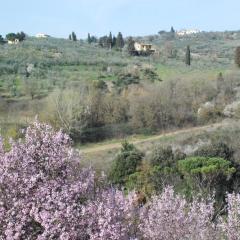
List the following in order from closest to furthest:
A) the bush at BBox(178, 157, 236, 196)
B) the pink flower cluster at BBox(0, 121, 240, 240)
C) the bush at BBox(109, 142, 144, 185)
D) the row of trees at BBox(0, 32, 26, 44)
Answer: the pink flower cluster at BBox(0, 121, 240, 240)
the bush at BBox(178, 157, 236, 196)
the bush at BBox(109, 142, 144, 185)
the row of trees at BBox(0, 32, 26, 44)

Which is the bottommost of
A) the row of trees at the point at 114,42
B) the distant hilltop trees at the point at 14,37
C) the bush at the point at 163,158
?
the row of trees at the point at 114,42

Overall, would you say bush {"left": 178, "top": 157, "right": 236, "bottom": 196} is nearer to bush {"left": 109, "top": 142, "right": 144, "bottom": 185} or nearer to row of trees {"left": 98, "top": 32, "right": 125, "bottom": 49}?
bush {"left": 109, "top": 142, "right": 144, "bottom": 185}

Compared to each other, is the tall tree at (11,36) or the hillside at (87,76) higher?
the tall tree at (11,36)

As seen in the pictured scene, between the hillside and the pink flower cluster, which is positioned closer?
the pink flower cluster

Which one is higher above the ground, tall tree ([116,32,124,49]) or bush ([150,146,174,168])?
bush ([150,146,174,168])

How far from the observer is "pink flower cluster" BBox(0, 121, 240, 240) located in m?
6.70

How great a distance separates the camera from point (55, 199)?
6.79m

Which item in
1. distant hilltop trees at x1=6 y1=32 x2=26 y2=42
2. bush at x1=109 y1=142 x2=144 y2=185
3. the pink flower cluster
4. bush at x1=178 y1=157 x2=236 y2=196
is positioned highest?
the pink flower cluster

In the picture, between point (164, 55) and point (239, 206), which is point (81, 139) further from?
point (164, 55)

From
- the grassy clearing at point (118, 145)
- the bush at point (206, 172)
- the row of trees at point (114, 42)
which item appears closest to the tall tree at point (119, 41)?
→ the row of trees at point (114, 42)

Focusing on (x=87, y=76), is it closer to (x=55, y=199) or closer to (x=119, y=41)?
(x=119, y=41)

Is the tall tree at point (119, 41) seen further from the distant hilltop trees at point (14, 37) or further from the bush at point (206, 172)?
the bush at point (206, 172)

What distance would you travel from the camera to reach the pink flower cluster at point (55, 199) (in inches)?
264

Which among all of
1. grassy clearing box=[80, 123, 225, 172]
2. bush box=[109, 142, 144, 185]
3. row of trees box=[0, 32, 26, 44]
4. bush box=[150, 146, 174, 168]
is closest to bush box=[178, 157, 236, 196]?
bush box=[150, 146, 174, 168]
